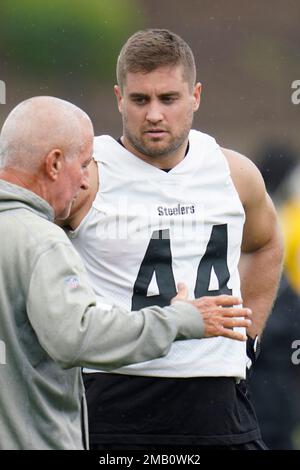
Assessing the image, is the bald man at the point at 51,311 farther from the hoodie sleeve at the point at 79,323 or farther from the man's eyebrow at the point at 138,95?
the man's eyebrow at the point at 138,95

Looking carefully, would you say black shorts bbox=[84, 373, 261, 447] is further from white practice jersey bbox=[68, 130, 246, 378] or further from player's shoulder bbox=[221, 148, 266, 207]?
player's shoulder bbox=[221, 148, 266, 207]

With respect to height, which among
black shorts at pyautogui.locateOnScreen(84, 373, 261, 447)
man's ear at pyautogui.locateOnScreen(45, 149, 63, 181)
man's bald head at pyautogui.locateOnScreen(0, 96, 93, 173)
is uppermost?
man's bald head at pyautogui.locateOnScreen(0, 96, 93, 173)

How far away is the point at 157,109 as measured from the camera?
463cm

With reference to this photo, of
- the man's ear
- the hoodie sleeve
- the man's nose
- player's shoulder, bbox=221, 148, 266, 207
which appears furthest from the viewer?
player's shoulder, bbox=221, 148, 266, 207

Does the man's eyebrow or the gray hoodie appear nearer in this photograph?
the gray hoodie

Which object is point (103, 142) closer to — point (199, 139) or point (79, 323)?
point (199, 139)

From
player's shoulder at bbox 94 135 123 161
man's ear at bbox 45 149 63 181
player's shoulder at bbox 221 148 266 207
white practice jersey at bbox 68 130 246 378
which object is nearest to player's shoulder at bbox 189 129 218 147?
player's shoulder at bbox 221 148 266 207

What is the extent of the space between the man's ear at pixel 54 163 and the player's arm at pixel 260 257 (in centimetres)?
142

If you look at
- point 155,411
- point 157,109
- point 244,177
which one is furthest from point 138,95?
point 155,411

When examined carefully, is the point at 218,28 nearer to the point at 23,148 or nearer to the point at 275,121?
the point at 275,121

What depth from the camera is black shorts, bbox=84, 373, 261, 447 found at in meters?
4.67

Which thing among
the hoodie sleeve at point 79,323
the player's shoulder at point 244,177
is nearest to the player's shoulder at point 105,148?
the player's shoulder at point 244,177

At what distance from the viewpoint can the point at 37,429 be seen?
11.9 feet
